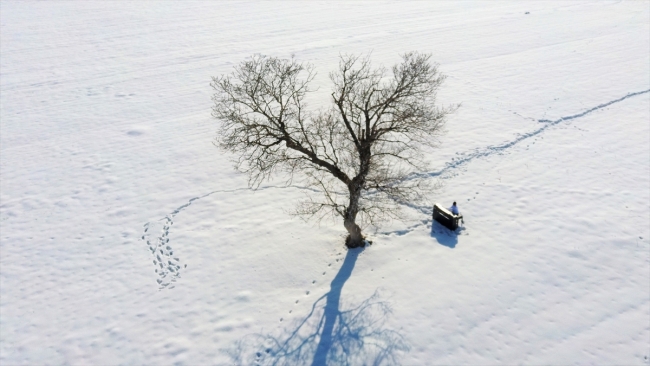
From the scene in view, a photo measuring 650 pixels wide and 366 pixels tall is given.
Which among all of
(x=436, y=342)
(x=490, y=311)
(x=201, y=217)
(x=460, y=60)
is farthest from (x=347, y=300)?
(x=460, y=60)

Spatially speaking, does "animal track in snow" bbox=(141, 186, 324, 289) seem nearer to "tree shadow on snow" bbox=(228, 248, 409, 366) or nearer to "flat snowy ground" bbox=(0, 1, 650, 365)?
"flat snowy ground" bbox=(0, 1, 650, 365)

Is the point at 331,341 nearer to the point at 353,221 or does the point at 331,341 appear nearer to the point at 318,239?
the point at 353,221

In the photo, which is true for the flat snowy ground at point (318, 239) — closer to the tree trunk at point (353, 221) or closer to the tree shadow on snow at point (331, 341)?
the tree shadow on snow at point (331, 341)

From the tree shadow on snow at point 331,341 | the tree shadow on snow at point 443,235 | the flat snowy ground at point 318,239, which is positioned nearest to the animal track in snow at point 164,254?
the flat snowy ground at point 318,239

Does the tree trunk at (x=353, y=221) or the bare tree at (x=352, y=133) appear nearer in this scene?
the bare tree at (x=352, y=133)

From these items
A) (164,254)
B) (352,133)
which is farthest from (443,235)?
(164,254)

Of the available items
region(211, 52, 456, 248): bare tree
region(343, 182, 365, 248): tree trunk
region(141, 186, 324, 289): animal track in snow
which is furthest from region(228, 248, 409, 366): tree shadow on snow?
region(141, 186, 324, 289): animal track in snow

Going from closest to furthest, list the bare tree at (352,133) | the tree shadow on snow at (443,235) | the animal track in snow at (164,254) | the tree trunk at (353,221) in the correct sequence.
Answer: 1. the bare tree at (352,133)
2. the tree trunk at (353,221)
3. the animal track in snow at (164,254)
4. the tree shadow on snow at (443,235)
